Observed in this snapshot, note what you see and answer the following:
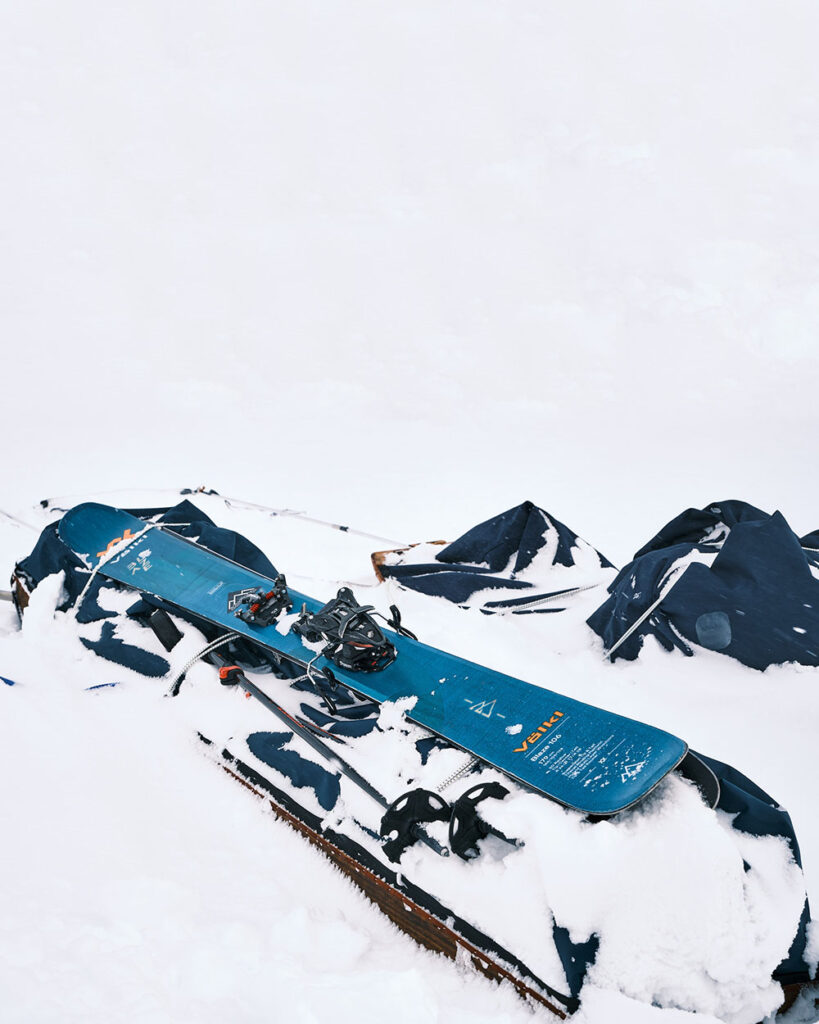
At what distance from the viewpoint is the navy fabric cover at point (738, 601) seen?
2.67 m

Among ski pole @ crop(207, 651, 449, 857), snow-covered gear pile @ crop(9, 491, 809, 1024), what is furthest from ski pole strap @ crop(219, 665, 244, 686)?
snow-covered gear pile @ crop(9, 491, 809, 1024)

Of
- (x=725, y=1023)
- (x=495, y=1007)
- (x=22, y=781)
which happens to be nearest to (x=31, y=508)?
(x=22, y=781)

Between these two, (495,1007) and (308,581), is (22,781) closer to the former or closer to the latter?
(495,1007)

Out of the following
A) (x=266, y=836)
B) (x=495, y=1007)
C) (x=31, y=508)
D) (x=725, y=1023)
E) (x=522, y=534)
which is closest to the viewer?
(x=725, y=1023)

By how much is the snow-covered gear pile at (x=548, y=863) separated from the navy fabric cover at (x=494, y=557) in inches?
59.2

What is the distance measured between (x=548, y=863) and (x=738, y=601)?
5.38ft

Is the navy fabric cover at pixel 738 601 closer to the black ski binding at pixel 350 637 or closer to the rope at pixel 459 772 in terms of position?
the black ski binding at pixel 350 637

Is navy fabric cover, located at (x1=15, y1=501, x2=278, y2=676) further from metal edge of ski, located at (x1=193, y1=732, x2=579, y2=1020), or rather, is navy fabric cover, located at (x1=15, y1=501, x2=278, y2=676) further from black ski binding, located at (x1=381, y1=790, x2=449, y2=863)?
black ski binding, located at (x1=381, y1=790, x2=449, y2=863)

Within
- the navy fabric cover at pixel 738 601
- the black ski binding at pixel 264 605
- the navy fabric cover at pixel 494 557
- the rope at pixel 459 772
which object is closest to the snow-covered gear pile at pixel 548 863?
the rope at pixel 459 772

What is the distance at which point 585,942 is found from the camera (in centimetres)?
144

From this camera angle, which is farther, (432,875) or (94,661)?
(94,661)

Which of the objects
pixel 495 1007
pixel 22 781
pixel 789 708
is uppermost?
pixel 789 708

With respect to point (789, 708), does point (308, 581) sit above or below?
below

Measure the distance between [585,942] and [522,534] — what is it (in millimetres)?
2640
